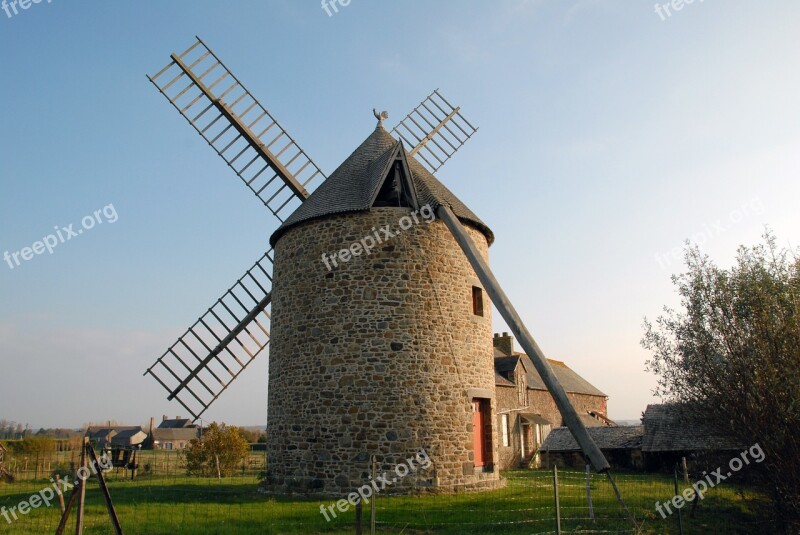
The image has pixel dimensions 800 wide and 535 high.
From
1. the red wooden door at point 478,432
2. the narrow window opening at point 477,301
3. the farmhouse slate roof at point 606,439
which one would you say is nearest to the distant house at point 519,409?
the farmhouse slate roof at point 606,439

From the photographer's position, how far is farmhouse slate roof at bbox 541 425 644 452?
925 inches

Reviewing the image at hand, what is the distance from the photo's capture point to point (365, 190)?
13930 mm

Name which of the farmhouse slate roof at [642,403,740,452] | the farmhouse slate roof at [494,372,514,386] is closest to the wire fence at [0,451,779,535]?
the farmhouse slate roof at [642,403,740,452]

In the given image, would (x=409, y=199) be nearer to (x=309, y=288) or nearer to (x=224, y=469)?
(x=309, y=288)

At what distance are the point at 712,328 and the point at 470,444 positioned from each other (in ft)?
18.0

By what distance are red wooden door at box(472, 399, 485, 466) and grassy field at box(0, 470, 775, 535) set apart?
2.83 feet

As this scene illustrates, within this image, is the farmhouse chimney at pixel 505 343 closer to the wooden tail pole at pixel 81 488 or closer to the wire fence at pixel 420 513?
the wire fence at pixel 420 513

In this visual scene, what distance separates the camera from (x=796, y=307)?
33.0 ft

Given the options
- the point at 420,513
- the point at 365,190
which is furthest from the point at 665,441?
the point at 365,190

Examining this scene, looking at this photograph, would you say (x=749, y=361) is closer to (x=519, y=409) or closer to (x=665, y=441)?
(x=665, y=441)

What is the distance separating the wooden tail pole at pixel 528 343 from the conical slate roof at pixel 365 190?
0.94 m

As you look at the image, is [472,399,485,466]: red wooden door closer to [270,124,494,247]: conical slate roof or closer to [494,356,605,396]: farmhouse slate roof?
[270,124,494,247]: conical slate roof

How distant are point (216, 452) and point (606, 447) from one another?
15330mm

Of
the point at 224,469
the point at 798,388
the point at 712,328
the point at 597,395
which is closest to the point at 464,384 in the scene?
the point at 712,328
